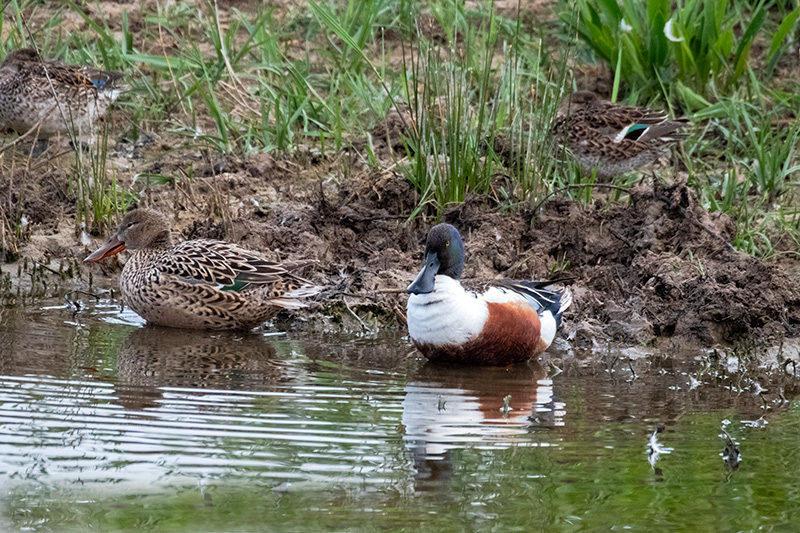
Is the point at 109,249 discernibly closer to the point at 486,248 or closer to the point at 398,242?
the point at 398,242

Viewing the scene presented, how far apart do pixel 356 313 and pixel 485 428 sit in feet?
6.69

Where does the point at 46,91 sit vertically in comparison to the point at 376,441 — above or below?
above

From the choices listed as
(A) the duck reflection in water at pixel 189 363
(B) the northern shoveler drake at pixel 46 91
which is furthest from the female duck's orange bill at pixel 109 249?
(B) the northern shoveler drake at pixel 46 91

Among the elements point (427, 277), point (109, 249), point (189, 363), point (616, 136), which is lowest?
point (189, 363)

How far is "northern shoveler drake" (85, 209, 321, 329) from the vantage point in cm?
590

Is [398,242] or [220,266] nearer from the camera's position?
[220,266]

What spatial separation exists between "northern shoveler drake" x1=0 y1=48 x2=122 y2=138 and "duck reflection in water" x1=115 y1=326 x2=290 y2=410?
259cm

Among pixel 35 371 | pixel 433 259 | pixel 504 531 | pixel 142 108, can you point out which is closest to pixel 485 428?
pixel 504 531

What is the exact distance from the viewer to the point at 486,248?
21.0 ft

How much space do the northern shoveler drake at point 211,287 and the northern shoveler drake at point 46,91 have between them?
2.14m

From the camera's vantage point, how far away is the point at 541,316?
5375 mm

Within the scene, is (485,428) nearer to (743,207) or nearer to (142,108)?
(743,207)

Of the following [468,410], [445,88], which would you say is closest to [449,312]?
[468,410]

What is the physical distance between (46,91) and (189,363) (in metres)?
3.68
